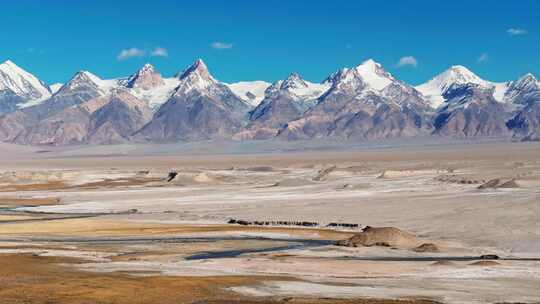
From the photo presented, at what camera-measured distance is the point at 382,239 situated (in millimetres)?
56188

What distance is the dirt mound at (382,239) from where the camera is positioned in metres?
55.9

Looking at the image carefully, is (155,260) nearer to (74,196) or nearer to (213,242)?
(213,242)

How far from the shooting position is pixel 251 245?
59.1 metres

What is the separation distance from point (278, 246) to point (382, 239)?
22.7ft

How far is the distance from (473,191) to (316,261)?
5149 centimetres

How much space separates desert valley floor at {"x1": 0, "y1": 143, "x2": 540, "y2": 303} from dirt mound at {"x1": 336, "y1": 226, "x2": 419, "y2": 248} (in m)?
0.20

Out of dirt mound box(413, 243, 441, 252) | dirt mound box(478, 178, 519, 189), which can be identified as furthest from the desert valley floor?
dirt mound box(478, 178, 519, 189)

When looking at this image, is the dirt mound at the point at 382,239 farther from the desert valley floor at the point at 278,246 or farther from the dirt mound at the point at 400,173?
the dirt mound at the point at 400,173

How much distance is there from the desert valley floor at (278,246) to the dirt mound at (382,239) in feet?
0.64

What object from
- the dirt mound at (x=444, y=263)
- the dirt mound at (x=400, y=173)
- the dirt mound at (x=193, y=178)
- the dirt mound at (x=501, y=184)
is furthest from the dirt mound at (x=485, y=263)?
the dirt mound at (x=193, y=178)

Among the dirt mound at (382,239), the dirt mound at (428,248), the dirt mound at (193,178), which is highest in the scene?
the dirt mound at (193,178)

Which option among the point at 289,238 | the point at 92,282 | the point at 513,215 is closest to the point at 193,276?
the point at 92,282

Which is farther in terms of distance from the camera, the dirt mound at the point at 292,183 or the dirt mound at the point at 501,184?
the dirt mound at the point at 292,183

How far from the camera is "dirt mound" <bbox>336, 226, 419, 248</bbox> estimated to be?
2201 inches
